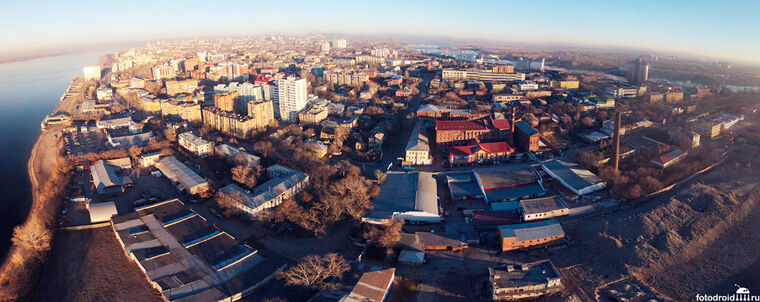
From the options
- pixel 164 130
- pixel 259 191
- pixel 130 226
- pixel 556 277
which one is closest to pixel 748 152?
pixel 556 277

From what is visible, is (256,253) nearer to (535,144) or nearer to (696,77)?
(535,144)

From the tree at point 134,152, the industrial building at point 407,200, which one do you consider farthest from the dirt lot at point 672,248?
the tree at point 134,152

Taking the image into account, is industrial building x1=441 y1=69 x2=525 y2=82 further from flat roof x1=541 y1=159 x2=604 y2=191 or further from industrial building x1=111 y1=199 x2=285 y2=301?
industrial building x1=111 y1=199 x2=285 y2=301

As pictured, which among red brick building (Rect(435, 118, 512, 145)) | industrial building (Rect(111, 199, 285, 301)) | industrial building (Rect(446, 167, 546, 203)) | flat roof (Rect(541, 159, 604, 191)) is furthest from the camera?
red brick building (Rect(435, 118, 512, 145))

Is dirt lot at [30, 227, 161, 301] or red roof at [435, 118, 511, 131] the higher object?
red roof at [435, 118, 511, 131]

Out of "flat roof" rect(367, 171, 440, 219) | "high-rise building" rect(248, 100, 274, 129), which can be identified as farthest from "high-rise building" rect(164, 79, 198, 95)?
"flat roof" rect(367, 171, 440, 219)

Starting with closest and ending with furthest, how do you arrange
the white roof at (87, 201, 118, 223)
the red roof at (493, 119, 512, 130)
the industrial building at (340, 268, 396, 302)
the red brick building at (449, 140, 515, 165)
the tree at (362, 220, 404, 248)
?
the industrial building at (340, 268, 396, 302), the tree at (362, 220, 404, 248), the white roof at (87, 201, 118, 223), the red brick building at (449, 140, 515, 165), the red roof at (493, 119, 512, 130)

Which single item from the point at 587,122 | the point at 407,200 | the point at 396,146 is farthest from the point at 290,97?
the point at 587,122

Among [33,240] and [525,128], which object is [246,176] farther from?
[525,128]
